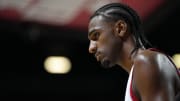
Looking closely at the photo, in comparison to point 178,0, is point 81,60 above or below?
below

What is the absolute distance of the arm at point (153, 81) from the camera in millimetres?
2119

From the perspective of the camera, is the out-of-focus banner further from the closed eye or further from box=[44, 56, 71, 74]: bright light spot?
the closed eye

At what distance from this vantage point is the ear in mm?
2463

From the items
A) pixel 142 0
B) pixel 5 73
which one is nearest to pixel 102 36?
pixel 142 0

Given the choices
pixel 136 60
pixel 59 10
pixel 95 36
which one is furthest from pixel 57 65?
pixel 136 60

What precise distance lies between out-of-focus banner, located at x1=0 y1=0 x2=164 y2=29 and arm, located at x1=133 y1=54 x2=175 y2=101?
288 cm

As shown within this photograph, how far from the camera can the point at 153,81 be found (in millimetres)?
2135

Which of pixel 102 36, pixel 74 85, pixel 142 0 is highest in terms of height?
pixel 142 0

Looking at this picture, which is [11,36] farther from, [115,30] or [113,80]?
[115,30]

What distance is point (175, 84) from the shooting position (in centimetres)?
220

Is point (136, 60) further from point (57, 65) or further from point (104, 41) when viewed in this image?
point (57, 65)

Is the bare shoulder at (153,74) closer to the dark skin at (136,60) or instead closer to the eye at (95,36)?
the dark skin at (136,60)

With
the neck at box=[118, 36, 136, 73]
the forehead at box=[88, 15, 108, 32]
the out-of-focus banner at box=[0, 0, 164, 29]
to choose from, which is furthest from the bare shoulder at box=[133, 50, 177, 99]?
the out-of-focus banner at box=[0, 0, 164, 29]

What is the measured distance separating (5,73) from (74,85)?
38.8 inches
